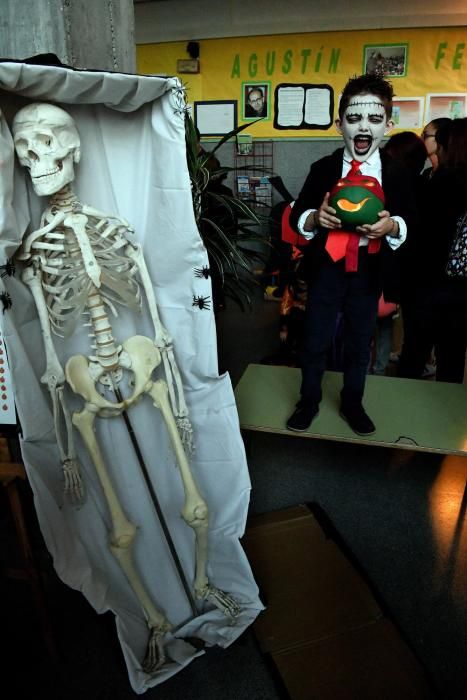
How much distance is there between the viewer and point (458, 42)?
450 cm

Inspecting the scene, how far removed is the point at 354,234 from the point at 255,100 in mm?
3748

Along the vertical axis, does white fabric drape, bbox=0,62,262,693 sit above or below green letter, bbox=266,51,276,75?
below

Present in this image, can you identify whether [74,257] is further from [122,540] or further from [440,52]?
[440,52]

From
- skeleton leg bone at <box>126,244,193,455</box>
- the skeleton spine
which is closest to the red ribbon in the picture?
skeleton leg bone at <box>126,244,193,455</box>

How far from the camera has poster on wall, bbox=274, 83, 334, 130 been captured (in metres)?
4.84

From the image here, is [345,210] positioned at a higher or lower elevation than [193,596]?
higher

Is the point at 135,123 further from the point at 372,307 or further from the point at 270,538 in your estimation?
the point at 270,538

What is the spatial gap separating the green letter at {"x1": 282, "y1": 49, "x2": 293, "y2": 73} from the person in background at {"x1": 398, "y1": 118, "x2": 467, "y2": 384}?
9.20ft

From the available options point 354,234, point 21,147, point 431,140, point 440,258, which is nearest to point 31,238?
point 21,147

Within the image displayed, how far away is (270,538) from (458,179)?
1647mm

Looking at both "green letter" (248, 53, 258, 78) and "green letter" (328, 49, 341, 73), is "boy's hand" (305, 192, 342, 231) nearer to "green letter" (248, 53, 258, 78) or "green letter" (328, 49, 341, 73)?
"green letter" (328, 49, 341, 73)

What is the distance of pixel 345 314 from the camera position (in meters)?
2.03

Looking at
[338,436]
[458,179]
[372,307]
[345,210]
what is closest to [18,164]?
[345,210]

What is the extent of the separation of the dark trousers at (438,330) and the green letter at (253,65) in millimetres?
3345
